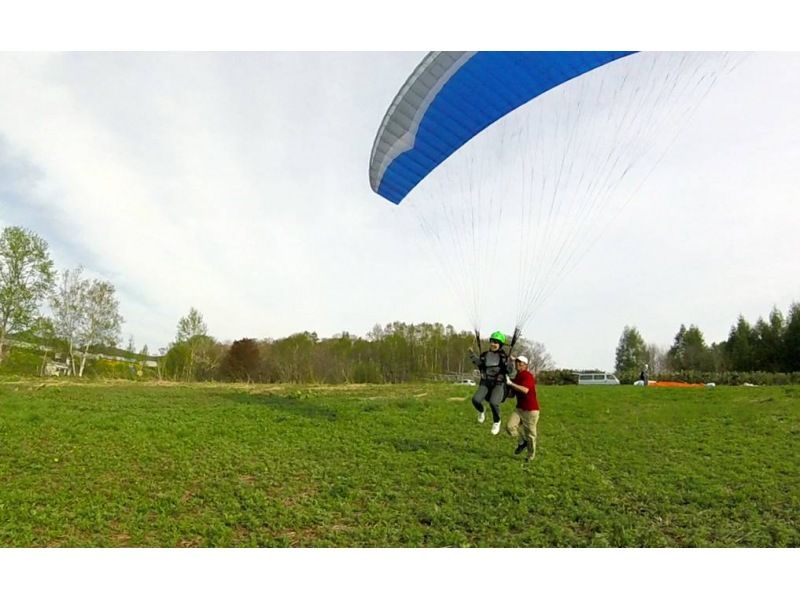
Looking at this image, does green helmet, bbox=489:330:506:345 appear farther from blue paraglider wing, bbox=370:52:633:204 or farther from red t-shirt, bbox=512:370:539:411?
blue paraglider wing, bbox=370:52:633:204

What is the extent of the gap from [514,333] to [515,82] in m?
3.46

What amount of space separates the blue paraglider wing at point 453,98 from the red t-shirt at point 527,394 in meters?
3.75

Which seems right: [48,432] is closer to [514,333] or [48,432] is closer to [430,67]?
[514,333]

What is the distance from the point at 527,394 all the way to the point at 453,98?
437cm

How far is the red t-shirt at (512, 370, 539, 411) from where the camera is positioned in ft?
25.8

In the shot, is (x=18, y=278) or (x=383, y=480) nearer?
(x=383, y=480)

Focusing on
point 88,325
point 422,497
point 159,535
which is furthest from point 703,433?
point 88,325

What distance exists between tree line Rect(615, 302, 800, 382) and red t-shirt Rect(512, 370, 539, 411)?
30.4 meters

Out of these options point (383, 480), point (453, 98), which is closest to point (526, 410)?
point (383, 480)

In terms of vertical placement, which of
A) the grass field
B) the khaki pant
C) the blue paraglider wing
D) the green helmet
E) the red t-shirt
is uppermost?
the blue paraglider wing

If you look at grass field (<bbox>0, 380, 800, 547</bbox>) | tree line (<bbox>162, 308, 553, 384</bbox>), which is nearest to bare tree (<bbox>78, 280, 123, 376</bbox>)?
tree line (<bbox>162, 308, 553, 384</bbox>)

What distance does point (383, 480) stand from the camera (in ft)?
22.1

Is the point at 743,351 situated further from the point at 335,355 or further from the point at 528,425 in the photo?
the point at 528,425
